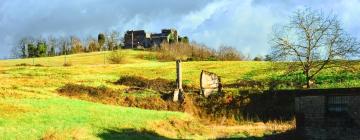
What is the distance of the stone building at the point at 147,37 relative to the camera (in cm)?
17900

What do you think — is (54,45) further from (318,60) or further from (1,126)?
(1,126)

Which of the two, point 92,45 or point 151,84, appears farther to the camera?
point 92,45

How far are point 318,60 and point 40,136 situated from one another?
110 feet

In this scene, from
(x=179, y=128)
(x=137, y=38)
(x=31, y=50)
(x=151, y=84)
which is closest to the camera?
(x=179, y=128)

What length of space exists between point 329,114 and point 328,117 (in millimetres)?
138

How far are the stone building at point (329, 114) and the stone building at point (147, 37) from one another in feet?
495

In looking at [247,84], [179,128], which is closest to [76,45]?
[247,84]

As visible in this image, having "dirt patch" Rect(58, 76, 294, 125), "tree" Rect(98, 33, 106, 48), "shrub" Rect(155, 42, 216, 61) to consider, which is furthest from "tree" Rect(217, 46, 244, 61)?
Result: "dirt patch" Rect(58, 76, 294, 125)

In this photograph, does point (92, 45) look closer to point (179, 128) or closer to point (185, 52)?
point (185, 52)

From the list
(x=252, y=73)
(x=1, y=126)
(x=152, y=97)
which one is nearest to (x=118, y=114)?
(x=1, y=126)

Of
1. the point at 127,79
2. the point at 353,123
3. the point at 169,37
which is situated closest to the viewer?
the point at 353,123

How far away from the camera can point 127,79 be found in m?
56.8

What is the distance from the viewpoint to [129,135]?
1103 inches

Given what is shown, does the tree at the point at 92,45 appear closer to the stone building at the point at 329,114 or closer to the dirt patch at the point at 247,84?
the dirt patch at the point at 247,84
